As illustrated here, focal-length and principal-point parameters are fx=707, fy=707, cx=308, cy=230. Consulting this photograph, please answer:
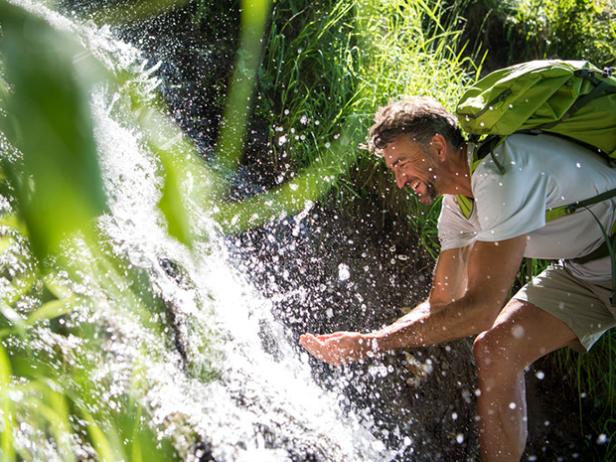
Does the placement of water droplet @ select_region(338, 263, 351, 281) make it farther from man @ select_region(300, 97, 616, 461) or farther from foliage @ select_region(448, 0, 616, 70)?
foliage @ select_region(448, 0, 616, 70)

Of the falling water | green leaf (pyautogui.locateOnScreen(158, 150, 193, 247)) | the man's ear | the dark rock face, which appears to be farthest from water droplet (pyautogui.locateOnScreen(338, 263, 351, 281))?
green leaf (pyautogui.locateOnScreen(158, 150, 193, 247))

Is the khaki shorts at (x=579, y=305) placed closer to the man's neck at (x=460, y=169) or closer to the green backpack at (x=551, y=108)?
the green backpack at (x=551, y=108)

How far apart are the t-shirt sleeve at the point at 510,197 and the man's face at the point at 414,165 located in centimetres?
28

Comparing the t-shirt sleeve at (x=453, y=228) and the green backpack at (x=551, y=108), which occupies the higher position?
the green backpack at (x=551, y=108)

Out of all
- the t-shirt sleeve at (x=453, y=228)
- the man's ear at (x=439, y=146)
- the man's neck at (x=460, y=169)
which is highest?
the man's ear at (x=439, y=146)

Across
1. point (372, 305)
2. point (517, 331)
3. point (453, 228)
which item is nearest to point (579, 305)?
point (517, 331)

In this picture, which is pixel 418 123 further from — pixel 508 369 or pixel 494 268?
pixel 508 369

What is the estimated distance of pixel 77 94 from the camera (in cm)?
59

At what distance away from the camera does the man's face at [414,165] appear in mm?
2830

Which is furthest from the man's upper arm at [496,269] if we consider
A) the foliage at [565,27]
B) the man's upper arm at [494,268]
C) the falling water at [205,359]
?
the foliage at [565,27]

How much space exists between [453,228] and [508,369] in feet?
2.14

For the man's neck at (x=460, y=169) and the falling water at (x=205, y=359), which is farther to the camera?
the man's neck at (x=460, y=169)

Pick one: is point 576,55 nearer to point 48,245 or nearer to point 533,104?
point 533,104

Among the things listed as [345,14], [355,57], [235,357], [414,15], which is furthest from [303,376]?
[414,15]
